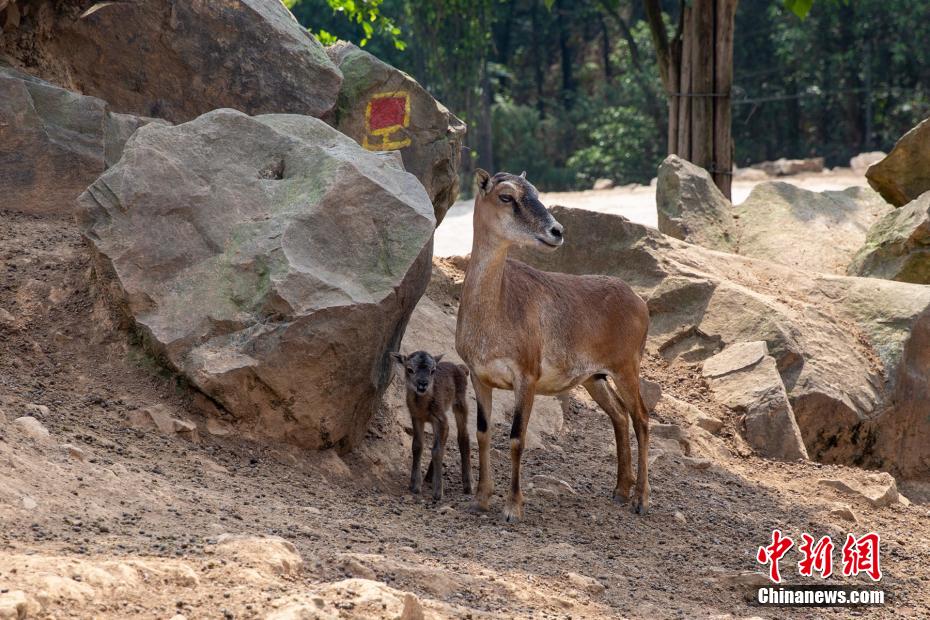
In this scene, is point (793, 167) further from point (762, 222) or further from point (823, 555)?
point (823, 555)

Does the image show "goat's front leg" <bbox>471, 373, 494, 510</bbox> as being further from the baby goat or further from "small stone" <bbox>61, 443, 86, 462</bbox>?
"small stone" <bbox>61, 443, 86, 462</bbox>

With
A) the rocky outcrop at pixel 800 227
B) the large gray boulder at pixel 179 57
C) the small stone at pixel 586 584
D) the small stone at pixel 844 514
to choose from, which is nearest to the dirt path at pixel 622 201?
the rocky outcrop at pixel 800 227

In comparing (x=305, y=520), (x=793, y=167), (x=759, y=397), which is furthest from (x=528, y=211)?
(x=793, y=167)

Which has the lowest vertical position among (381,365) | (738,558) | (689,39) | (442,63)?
(738,558)

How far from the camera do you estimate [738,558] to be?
745 cm

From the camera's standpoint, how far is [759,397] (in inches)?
408

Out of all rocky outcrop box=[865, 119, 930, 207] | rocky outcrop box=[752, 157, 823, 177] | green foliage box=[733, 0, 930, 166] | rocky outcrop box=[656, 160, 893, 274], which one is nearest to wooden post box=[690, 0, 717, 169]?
rocky outcrop box=[656, 160, 893, 274]

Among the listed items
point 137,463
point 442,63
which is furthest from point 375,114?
point 442,63

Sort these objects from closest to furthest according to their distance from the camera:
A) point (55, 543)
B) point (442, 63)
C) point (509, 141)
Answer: point (55, 543) < point (442, 63) < point (509, 141)

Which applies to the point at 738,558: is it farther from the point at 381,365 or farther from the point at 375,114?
the point at 375,114

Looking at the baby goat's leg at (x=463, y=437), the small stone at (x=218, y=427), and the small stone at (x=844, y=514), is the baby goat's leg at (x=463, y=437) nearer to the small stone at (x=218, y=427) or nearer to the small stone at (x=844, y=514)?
the small stone at (x=218, y=427)

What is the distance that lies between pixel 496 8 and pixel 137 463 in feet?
128

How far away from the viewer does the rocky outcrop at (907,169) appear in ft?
Result: 45.5

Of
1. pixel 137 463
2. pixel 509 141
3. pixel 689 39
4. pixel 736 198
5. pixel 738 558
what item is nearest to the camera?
pixel 137 463
